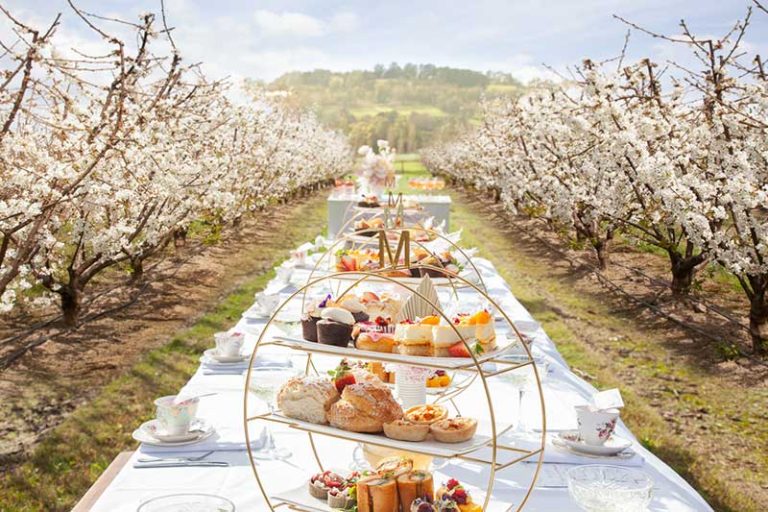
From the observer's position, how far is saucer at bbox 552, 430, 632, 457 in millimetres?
3092

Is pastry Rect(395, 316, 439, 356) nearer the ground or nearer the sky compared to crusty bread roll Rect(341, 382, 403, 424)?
nearer the sky

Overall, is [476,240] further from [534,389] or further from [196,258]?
[534,389]

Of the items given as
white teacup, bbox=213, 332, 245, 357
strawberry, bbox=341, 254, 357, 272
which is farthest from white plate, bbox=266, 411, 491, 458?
strawberry, bbox=341, 254, 357, 272

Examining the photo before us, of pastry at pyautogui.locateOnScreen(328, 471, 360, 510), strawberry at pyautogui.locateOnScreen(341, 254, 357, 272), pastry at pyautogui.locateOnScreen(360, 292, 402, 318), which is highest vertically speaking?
pastry at pyautogui.locateOnScreen(360, 292, 402, 318)

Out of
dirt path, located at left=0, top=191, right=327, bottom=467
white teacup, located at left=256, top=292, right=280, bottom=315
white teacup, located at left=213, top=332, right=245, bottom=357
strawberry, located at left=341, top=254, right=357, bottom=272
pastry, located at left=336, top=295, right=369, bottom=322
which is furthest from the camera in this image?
dirt path, located at left=0, top=191, right=327, bottom=467

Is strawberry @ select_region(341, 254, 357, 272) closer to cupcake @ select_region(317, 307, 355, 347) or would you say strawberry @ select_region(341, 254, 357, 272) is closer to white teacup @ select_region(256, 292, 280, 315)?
white teacup @ select_region(256, 292, 280, 315)

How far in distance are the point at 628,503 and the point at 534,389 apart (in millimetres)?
1564

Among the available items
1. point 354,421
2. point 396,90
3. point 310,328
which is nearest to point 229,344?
point 310,328

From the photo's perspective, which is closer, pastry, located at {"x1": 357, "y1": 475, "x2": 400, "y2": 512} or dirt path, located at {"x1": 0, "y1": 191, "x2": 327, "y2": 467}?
pastry, located at {"x1": 357, "y1": 475, "x2": 400, "y2": 512}

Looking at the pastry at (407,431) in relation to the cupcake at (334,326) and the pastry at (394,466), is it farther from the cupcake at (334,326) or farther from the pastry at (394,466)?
the cupcake at (334,326)

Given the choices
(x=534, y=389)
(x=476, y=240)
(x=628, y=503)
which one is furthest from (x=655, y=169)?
(x=476, y=240)

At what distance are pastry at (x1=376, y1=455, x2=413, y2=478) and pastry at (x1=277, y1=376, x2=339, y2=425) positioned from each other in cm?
22

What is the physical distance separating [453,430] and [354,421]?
0.94 ft

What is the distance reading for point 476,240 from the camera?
17.5 metres
